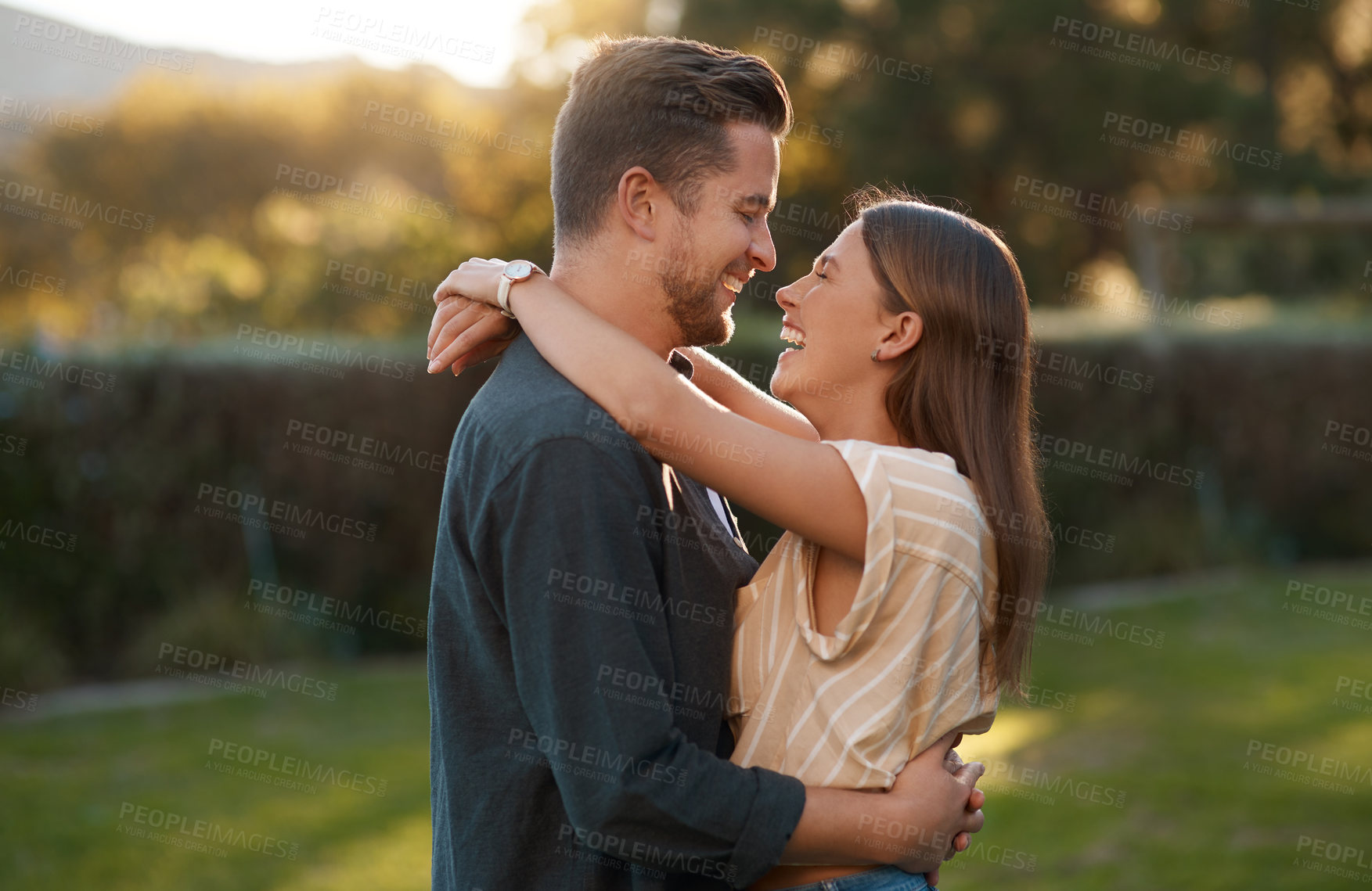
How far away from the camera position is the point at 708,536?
7.21ft

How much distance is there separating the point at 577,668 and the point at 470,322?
34.8 inches

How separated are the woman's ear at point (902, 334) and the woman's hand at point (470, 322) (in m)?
0.77

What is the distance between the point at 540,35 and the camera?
30.8 m

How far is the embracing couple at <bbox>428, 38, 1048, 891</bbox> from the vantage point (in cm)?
183

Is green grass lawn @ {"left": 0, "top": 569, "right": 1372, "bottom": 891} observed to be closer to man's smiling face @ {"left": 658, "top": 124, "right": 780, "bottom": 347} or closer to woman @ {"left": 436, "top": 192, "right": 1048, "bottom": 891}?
woman @ {"left": 436, "top": 192, "right": 1048, "bottom": 891}

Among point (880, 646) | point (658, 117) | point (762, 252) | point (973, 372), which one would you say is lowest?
point (880, 646)

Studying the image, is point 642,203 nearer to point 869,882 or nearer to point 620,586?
point 620,586

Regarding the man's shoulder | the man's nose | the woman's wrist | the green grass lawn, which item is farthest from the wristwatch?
the green grass lawn

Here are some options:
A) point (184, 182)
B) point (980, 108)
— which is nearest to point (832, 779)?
point (980, 108)

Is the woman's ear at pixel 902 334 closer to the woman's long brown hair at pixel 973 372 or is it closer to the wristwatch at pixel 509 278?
the woman's long brown hair at pixel 973 372

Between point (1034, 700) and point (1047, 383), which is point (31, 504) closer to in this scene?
point (1034, 700)

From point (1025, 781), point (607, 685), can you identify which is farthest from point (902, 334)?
point (1025, 781)

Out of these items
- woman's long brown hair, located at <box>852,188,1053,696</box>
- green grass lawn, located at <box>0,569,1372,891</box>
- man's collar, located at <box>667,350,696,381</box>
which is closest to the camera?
woman's long brown hair, located at <box>852,188,1053,696</box>

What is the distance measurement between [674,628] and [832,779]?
1.29 ft
